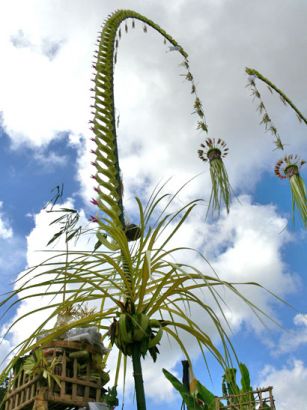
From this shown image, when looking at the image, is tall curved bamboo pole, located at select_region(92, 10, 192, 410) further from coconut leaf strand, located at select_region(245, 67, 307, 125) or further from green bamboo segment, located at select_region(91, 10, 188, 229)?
coconut leaf strand, located at select_region(245, 67, 307, 125)

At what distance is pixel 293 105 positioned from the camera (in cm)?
823

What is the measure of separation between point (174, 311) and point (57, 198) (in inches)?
67.3

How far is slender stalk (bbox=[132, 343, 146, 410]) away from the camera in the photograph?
11.1ft

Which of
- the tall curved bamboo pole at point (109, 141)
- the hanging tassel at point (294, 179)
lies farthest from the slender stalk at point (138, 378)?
the hanging tassel at point (294, 179)

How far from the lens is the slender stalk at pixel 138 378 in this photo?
3395 millimetres

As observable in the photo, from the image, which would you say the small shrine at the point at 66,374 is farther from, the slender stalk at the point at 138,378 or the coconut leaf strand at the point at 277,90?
the coconut leaf strand at the point at 277,90

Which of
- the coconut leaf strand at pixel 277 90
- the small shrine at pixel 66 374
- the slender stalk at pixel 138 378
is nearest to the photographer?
the slender stalk at pixel 138 378

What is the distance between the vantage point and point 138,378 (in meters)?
3.48

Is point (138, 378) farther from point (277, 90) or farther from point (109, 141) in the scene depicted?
point (277, 90)

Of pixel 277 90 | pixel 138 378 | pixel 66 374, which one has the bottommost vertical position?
pixel 138 378

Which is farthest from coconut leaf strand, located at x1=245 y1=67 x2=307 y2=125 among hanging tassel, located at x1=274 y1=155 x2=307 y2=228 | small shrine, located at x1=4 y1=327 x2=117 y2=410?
small shrine, located at x1=4 y1=327 x2=117 y2=410

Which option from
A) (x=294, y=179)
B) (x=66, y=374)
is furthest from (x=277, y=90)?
(x=66, y=374)

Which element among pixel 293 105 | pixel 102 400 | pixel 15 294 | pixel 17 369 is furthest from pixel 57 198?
pixel 293 105

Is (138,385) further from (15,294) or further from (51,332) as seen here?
(15,294)
